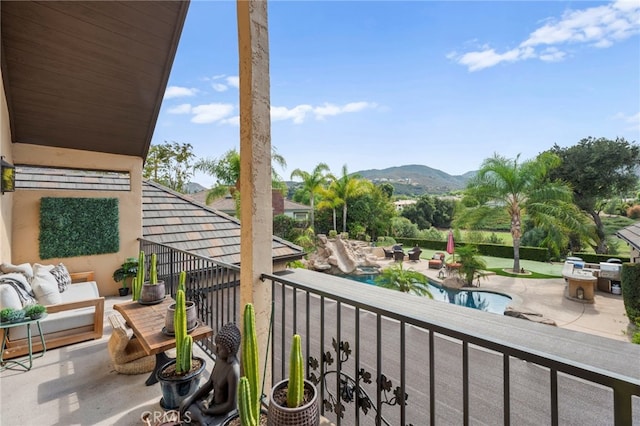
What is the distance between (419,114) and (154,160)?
2716cm

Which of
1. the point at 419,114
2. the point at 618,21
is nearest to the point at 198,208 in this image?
the point at 618,21

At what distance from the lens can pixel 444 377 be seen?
361cm

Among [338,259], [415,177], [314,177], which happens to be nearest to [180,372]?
[338,259]

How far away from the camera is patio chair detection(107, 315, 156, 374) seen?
9.08 ft

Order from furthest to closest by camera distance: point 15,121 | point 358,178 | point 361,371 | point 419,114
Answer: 1. point 419,114
2. point 358,178
3. point 15,121
4. point 361,371

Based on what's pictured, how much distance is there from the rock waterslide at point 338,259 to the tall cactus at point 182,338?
45.6 ft

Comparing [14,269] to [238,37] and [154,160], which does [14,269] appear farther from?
[154,160]

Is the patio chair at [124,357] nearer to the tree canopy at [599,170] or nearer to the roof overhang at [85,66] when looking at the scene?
the roof overhang at [85,66]

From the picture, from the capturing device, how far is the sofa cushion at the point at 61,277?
4352 millimetres

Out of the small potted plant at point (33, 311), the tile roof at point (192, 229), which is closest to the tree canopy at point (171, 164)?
the tile roof at point (192, 229)

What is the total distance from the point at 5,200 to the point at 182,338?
440cm

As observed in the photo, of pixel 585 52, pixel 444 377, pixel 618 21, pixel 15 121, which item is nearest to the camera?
pixel 444 377

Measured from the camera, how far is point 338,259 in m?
16.4

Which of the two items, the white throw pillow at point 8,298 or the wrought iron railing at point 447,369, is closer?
the wrought iron railing at point 447,369
